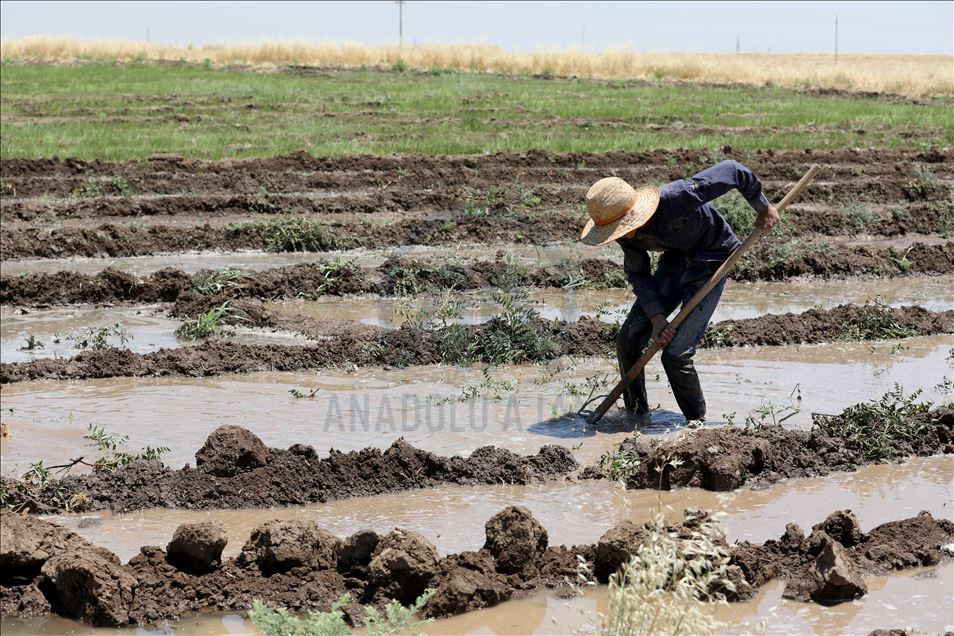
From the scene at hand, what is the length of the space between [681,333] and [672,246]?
523 millimetres

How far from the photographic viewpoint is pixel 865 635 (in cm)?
458

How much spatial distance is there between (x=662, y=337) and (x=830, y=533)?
1.77 m

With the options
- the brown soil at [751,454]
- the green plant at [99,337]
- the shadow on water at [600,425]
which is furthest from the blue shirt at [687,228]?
the green plant at [99,337]

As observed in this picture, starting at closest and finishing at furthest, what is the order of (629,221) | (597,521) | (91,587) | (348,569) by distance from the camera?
(91,587)
(348,569)
(597,521)
(629,221)

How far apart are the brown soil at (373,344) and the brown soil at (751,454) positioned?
228cm

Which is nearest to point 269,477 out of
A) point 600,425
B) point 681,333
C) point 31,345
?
point 600,425

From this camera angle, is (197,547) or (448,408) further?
(448,408)

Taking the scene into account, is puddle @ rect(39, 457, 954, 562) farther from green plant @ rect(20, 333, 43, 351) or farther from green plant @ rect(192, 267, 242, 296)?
green plant @ rect(192, 267, 242, 296)

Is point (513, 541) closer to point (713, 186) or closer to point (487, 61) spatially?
point (713, 186)

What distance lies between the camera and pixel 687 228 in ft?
22.3

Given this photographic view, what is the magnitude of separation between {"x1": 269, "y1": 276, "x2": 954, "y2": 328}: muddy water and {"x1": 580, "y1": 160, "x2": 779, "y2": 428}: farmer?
7.65 ft

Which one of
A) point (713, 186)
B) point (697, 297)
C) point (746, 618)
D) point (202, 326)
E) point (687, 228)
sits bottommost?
point (746, 618)

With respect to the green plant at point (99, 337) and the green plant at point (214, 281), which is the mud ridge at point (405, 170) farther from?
the green plant at point (99, 337)

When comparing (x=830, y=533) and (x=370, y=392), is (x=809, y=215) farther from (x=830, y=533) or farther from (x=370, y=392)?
(x=830, y=533)
